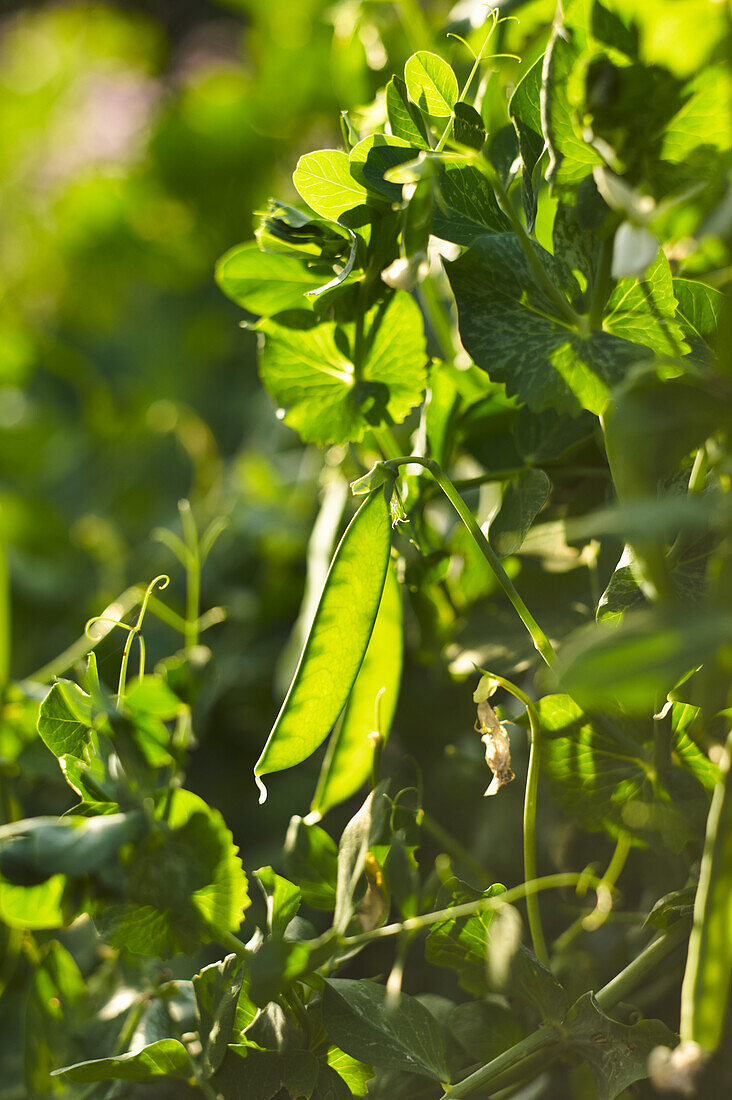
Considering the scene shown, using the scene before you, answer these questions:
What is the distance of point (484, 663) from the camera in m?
0.23

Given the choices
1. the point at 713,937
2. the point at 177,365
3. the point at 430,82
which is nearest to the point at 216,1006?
the point at 713,937

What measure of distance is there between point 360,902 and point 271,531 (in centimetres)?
22

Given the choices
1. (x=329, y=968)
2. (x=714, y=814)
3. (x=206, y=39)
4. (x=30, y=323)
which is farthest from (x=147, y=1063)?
(x=206, y=39)

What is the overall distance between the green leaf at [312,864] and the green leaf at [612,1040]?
7 cm

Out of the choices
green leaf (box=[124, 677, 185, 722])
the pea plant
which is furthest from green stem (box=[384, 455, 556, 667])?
green leaf (box=[124, 677, 185, 722])

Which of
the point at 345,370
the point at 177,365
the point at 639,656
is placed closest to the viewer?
the point at 639,656

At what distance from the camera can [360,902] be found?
0.20 meters

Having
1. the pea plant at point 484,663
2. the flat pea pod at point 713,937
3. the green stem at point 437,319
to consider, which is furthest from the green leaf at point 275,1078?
the green stem at point 437,319

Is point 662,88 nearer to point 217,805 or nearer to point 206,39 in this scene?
point 217,805

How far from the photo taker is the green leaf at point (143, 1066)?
20cm

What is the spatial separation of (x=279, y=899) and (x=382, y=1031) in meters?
0.04

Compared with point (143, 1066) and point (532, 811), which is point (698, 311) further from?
point (143, 1066)

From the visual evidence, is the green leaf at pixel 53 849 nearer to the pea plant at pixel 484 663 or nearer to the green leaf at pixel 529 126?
the pea plant at pixel 484 663

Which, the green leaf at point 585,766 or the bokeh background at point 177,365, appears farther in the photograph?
the bokeh background at point 177,365
